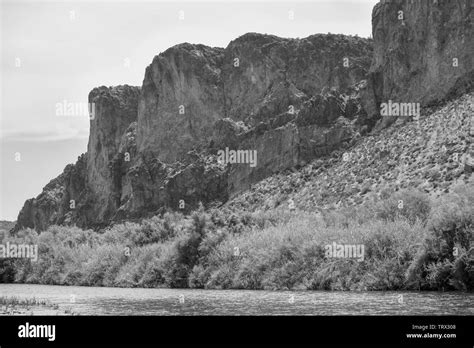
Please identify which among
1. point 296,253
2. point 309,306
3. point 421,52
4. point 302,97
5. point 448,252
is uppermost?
point 421,52

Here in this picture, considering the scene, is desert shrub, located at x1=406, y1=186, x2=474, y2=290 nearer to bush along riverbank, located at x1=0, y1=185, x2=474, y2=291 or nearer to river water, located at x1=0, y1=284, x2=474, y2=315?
bush along riverbank, located at x1=0, y1=185, x2=474, y2=291

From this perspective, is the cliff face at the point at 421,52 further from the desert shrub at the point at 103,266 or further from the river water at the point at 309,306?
the river water at the point at 309,306

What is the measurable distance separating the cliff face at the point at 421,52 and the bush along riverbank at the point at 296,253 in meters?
48.4

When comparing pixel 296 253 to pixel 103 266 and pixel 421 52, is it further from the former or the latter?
pixel 421 52

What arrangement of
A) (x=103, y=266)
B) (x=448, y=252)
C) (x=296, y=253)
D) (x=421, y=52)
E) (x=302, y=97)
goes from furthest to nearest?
(x=302, y=97) → (x=421, y=52) → (x=103, y=266) → (x=296, y=253) → (x=448, y=252)

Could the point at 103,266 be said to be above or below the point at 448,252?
below

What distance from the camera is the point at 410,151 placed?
96812mm

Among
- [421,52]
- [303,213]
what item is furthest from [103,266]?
[421,52]

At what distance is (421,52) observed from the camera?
419 feet

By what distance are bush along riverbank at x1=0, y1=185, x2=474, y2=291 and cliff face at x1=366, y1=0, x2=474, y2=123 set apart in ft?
159

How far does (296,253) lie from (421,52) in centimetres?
8343

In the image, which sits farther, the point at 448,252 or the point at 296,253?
the point at 296,253

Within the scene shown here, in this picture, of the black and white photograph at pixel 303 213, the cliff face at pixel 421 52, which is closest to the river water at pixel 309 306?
the black and white photograph at pixel 303 213
